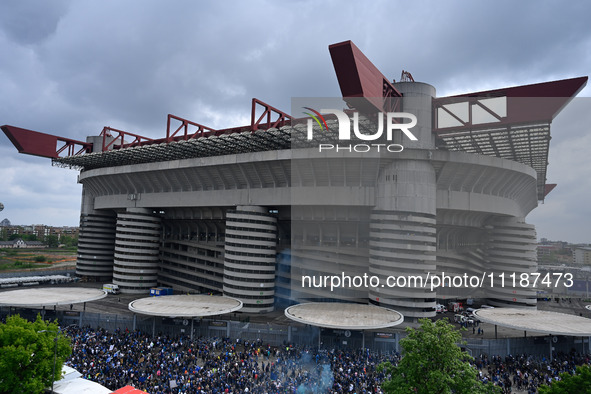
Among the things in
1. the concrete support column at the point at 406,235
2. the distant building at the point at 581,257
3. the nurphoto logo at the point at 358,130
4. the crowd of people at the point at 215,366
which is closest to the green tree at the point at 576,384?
the crowd of people at the point at 215,366

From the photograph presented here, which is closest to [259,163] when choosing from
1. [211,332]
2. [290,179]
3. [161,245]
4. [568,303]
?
[290,179]

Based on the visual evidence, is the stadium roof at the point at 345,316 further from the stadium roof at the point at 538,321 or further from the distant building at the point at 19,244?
the distant building at the point at 19,244

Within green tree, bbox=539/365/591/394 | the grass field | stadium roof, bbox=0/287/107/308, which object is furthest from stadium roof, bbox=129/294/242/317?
the grass field

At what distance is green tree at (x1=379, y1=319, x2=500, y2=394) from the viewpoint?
19.7 m

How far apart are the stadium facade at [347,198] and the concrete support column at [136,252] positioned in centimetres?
24

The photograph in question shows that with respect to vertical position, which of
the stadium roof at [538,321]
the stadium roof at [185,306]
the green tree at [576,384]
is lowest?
the stadium roof at [185,306]

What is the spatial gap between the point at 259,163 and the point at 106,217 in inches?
2020

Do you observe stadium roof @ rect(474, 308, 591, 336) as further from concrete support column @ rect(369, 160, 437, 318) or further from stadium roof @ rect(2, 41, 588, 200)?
stadium roof @ rect(2, 41, 588, 200)

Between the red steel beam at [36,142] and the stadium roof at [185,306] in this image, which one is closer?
the stadium roof at [185,306]

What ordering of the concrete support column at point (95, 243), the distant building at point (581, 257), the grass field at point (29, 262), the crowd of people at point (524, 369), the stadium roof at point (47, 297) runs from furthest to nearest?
the distant building at point (581, 257)
the grass field at point (29, 262)
the concrete support column at point (95, 243)
the stadium roof at point (47, 297)
the crowd of people at point (524, 369)

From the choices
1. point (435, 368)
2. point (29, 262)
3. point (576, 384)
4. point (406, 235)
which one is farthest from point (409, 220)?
point (29, 262)

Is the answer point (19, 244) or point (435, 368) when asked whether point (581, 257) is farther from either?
point (19, 244)

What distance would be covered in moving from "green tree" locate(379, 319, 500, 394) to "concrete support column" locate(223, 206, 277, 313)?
3584 centimetres

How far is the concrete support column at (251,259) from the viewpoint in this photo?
55.1 m
